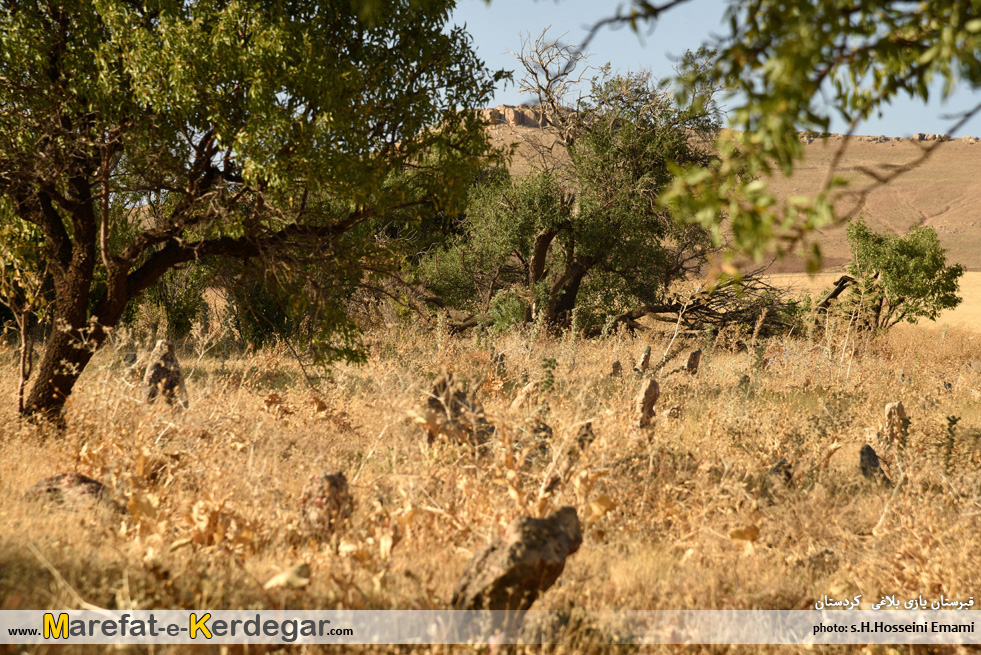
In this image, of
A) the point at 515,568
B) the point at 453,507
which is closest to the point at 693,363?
the point at 453,507

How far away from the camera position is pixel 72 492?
416cm

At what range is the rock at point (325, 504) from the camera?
3.95 meters

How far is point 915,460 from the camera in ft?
18.1

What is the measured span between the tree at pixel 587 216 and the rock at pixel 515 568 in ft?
35.0

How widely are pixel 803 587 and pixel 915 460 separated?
96.9 inches

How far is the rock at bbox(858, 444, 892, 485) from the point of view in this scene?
5.31m

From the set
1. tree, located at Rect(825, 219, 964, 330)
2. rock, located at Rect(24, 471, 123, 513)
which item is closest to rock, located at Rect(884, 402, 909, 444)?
rock, located at Rect(24, 471, 123, 513)

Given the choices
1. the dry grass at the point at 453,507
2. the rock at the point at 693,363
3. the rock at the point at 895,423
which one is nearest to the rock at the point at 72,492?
the dry grass at the point at 453,507

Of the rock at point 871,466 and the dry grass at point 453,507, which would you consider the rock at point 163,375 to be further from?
the rock at point 871,466

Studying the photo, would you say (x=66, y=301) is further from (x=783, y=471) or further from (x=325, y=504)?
(x=783, y=471)

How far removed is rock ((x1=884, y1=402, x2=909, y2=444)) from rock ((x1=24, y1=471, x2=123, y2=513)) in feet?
21.5

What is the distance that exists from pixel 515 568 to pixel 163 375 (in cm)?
522

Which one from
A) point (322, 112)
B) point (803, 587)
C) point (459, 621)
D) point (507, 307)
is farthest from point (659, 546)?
point (507, 307)

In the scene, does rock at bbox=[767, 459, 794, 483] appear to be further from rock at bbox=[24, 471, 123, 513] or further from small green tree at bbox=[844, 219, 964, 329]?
small green tree at bbox=[844, 219, 964, 329]
